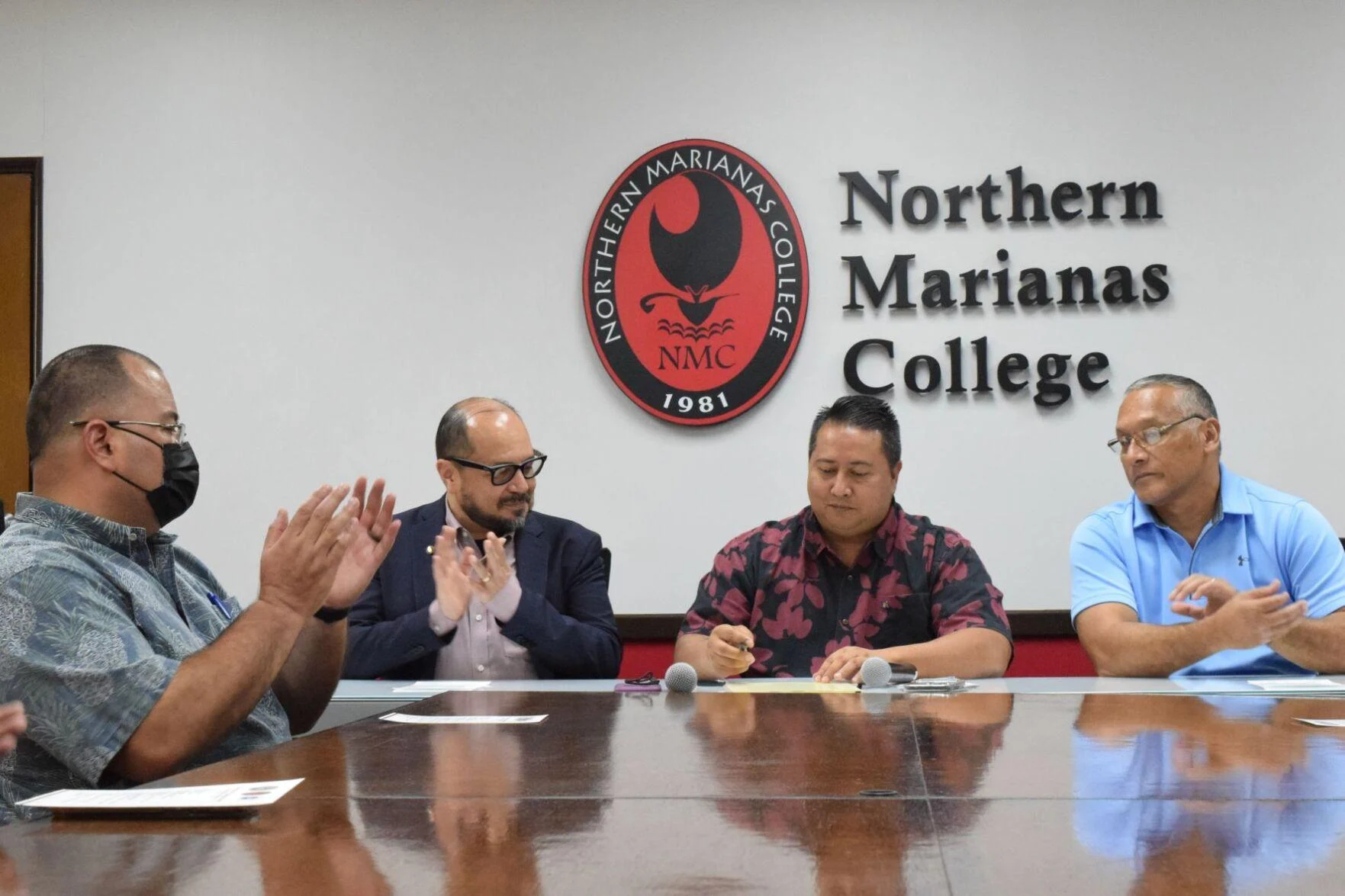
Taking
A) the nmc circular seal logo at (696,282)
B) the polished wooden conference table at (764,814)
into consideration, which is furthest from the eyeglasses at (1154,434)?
the nmc circular seal logo at (696,282)

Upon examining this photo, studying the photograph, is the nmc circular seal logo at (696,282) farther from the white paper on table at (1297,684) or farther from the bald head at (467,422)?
the white paper on table at (1297,684)

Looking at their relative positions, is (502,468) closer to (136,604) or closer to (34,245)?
(136,604)

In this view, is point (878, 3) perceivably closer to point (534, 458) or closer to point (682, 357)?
point (682, 357)

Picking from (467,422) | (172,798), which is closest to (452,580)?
(467,422)

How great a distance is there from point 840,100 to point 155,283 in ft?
7.99

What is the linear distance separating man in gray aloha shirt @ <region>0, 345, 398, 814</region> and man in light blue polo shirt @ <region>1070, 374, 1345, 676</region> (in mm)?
1727

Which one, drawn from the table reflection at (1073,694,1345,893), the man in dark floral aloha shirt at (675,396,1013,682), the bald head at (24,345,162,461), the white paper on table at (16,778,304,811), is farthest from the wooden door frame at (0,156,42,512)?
the table reflection at (1073,694,1345,893)

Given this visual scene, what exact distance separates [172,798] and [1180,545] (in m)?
2.59

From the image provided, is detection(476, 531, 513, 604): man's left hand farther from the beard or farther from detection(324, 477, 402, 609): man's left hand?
detection(324, 477, 402, 609): man's left hand

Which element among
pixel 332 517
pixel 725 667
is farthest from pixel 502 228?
pixel 332 517

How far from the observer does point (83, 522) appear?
78.6 inches

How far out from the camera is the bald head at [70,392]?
2.07 metres

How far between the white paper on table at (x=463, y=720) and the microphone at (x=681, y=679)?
0.48m

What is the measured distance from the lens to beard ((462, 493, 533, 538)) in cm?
346
